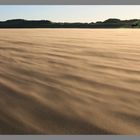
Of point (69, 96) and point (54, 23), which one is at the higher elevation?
point (69, 96)

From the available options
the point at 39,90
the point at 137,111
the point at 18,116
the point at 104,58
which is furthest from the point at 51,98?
the point at 104,58

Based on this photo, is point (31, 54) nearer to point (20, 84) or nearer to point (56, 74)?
point (56, 74)

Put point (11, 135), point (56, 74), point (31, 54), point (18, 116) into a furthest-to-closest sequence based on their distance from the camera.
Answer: point (31, 54) < point (56, 74) < point (18, 116) < point (11, 135)

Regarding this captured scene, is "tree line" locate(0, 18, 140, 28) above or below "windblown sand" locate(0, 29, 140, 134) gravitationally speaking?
below

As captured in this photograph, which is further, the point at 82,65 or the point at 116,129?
the point at 82,65

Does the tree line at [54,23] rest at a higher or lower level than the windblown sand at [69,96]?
lower

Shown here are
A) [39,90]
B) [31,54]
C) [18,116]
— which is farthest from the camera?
[31,54]

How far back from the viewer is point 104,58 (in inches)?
139

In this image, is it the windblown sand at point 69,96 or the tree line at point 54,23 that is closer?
the windblown sand at point 69,96

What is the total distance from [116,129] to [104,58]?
180cm

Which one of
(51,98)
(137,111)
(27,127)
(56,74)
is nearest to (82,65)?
(56,74)

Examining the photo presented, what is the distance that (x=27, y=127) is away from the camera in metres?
1.77

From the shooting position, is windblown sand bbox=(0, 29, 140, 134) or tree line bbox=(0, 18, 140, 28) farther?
tree line bbox=(0, 18, 140, 28)

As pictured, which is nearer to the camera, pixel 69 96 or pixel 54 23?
pixel 69 96
